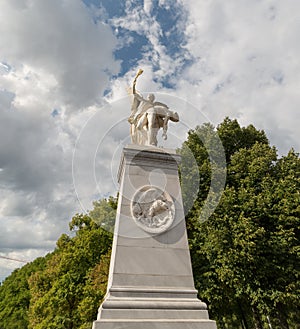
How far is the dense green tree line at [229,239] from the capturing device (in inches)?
557

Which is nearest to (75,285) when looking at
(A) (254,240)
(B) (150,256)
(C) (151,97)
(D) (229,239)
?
(D) (229,239)

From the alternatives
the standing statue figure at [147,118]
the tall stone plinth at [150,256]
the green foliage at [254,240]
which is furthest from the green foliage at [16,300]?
the tall stone plinth at [150,256]

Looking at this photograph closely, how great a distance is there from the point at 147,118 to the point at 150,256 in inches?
210

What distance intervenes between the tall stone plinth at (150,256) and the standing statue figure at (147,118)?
1140mm

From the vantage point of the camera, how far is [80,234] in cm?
2544

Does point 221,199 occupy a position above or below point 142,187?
above

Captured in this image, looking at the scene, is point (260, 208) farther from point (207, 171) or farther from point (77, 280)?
point (77, 280)

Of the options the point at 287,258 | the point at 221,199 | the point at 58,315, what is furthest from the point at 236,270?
the point at 58,315

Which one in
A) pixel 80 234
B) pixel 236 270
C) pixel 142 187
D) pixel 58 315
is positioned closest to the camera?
pixel 142 187

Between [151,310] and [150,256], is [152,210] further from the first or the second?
[151,310]

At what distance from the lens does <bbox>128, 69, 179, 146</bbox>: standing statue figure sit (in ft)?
35.8

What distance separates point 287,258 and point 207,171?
22.7ft

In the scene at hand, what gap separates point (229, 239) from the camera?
585 inches

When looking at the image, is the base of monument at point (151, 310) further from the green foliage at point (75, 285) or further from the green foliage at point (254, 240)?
the green foliage at point (75, 285)
